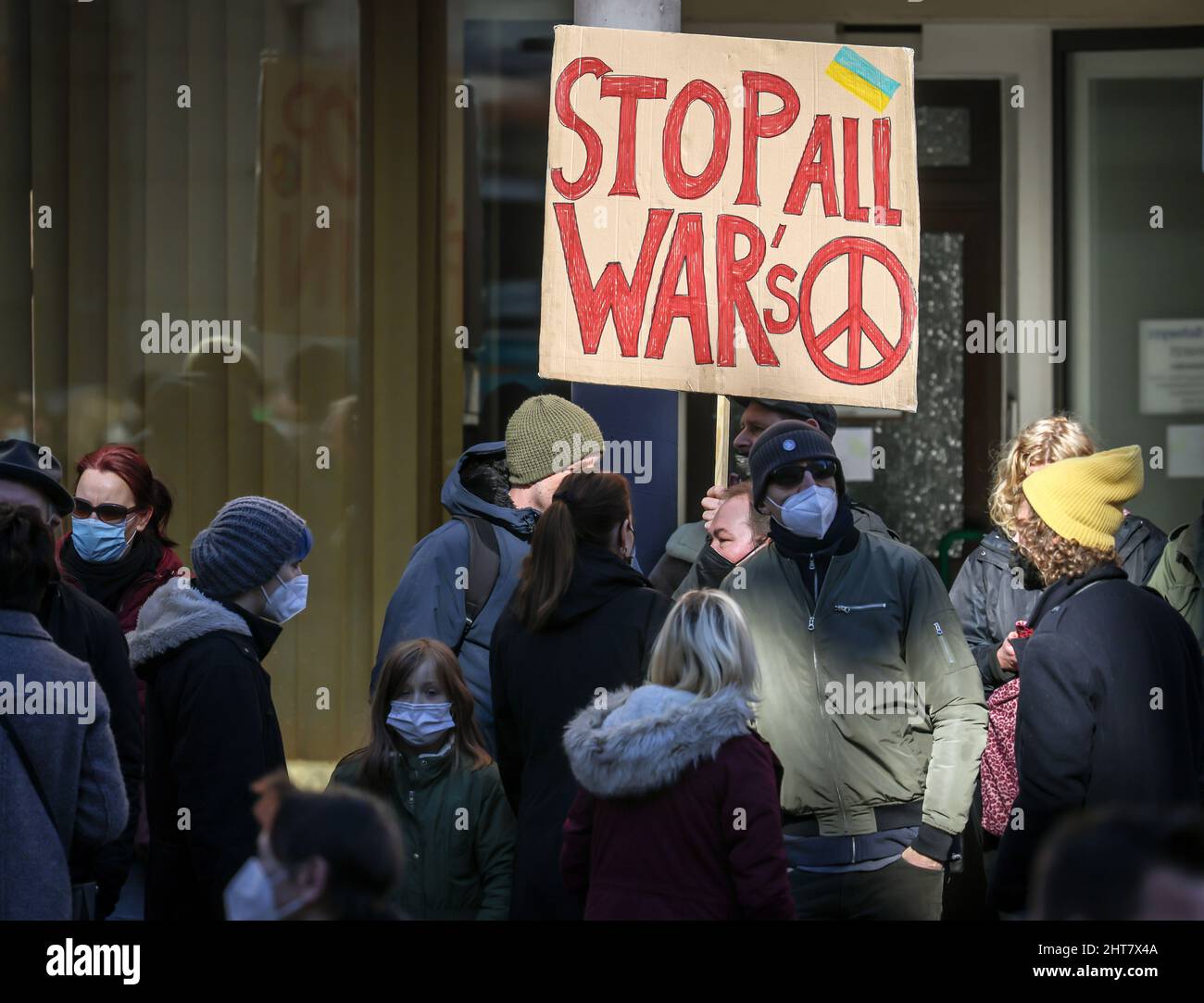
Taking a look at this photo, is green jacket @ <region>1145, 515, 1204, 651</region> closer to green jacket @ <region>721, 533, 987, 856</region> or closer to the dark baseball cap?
green jacket @ <region>721, 533, 987, 856</region>

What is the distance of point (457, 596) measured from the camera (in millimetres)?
4508

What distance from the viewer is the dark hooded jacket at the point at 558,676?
13.0 ft

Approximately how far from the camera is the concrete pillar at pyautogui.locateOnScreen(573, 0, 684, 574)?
19.0 feet

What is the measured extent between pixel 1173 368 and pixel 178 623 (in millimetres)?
5166

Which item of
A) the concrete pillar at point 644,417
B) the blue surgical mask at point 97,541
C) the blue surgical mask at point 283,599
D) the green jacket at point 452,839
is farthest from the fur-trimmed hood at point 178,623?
the concrete pillar at point 644,417

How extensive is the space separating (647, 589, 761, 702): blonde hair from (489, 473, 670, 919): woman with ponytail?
39 centimetres

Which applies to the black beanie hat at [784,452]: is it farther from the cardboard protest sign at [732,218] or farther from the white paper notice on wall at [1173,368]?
the white paper notice on wall at [1173,368]

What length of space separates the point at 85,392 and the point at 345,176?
4.95ft

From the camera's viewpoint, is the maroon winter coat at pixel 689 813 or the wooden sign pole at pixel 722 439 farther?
the wooden sign pole at pixel 722 439

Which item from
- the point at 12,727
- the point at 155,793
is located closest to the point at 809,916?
the point at 155,793

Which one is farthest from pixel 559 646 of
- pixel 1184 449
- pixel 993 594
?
pixel 1184 449

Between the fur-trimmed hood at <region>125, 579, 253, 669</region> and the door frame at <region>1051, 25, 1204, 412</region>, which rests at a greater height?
the door frame at <region>1051, 25, 1204, 412</region>

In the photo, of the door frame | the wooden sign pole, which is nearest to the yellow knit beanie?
the wooden sign pole

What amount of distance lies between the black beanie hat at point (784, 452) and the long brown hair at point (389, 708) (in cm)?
97
